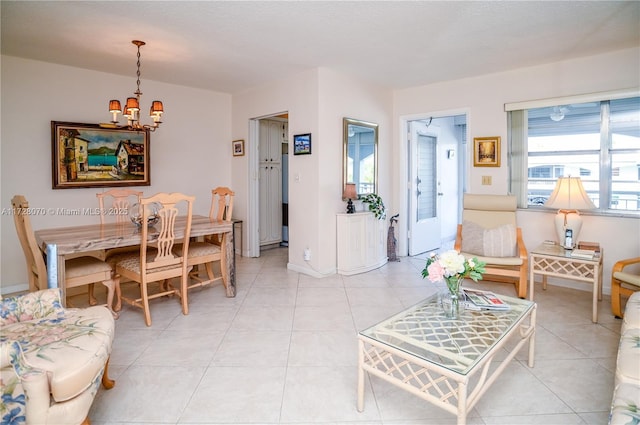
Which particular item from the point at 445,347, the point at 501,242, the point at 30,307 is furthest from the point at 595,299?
the point at 30,307

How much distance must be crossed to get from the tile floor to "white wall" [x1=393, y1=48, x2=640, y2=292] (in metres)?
0.68

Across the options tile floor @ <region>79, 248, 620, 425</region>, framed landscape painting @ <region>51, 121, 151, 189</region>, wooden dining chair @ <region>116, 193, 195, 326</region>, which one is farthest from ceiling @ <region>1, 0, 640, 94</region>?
tile floor @ <region>79, 248, 620, 425</region>

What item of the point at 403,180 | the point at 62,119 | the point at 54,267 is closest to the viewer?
the point at 54,267

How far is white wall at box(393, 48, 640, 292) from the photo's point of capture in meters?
3.53

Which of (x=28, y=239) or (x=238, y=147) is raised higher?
(x=238, y=147)

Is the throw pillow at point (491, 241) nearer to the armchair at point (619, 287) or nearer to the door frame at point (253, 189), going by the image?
the armchair at point (619, 287)

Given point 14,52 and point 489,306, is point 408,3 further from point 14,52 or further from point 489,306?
point 14,52

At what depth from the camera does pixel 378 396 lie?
193cm

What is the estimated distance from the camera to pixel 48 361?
1.39 m

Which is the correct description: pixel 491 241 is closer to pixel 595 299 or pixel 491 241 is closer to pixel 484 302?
pixel 595 299

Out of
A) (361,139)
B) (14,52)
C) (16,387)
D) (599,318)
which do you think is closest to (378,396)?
(16,387)

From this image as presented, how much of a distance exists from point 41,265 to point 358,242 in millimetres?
3071

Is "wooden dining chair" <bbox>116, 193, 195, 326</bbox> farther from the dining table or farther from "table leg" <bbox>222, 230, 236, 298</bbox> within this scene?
"table leg" <bbox>222, 230, 236, 298</bbox>

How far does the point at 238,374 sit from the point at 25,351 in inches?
42.3
